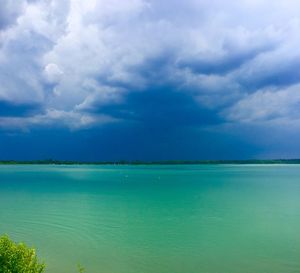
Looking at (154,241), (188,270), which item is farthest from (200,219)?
(188,270)

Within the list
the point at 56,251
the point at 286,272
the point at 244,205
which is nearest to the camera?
the point at 286,272

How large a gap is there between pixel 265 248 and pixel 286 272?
3.73 meters

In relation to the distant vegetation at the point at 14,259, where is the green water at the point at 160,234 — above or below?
below

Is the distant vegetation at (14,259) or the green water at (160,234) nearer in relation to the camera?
the distant vegetation at (14,259)

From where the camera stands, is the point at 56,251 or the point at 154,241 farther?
the point at 154,241

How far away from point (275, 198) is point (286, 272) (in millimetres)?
27786

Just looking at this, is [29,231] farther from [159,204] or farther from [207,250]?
[159,204]

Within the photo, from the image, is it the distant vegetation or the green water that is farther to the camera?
the green water

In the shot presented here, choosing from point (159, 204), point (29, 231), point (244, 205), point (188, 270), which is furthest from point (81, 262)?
point (244, 205)

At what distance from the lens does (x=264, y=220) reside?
88.7ft

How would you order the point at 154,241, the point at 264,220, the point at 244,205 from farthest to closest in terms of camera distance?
the point at 244,205 < the point at 264,220 < the point at 154,241

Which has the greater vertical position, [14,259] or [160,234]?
[14,259]

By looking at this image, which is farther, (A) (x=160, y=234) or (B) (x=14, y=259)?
(A) (x=160, y=234)

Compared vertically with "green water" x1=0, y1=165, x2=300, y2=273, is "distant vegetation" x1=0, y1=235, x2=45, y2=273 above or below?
above
